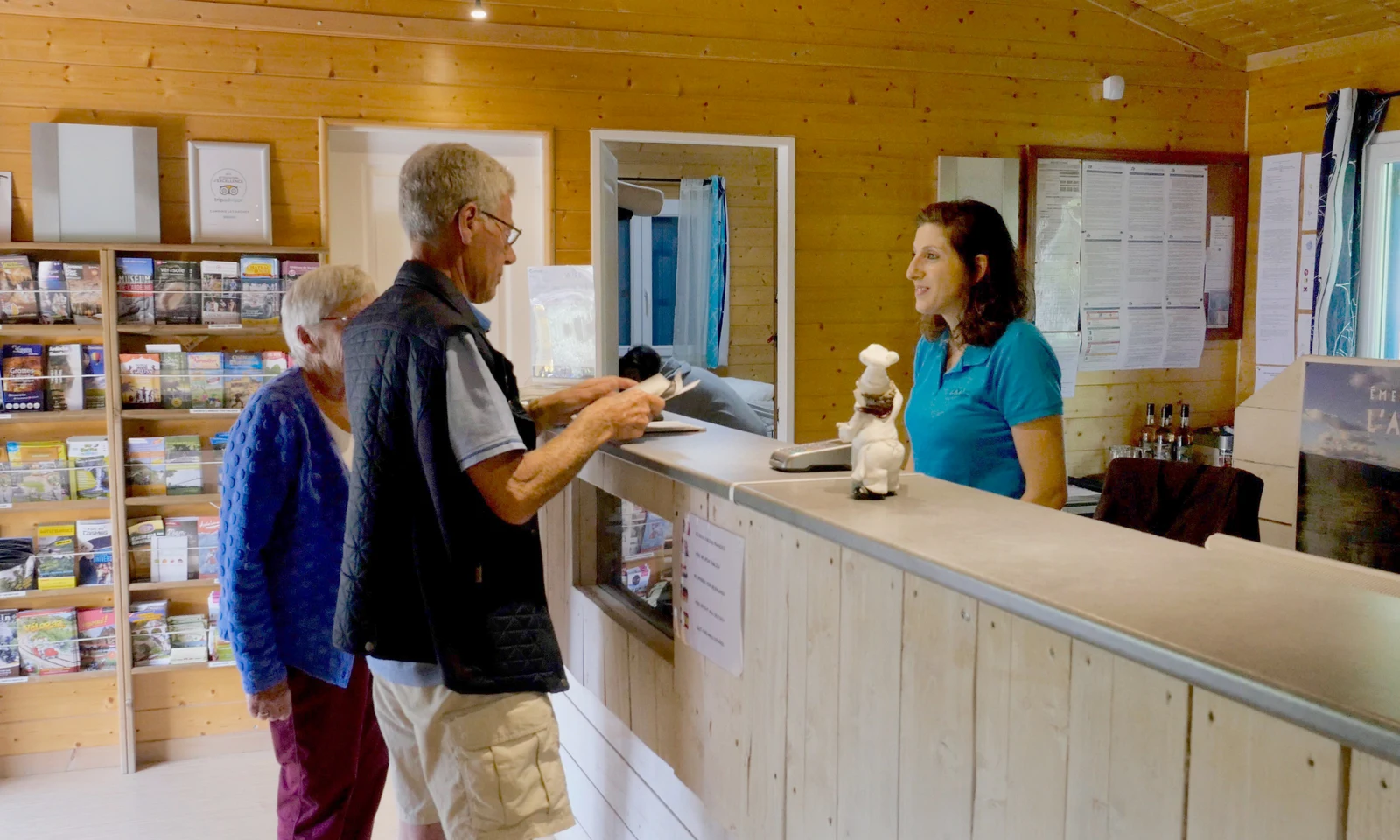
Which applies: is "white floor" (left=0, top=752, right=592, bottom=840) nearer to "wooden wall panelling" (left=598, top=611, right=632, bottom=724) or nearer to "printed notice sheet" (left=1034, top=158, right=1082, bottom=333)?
"wooden wall panelling" (left=598, top=611, right=632, bottom=724)

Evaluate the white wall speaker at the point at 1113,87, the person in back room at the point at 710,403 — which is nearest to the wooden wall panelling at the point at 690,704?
the person in back room at the point at 710,403

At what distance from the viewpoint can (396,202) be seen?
457cm

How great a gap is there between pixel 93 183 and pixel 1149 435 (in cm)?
458

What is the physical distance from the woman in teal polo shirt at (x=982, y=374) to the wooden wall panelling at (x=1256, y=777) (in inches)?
48.4

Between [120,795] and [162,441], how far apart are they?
4.11ft

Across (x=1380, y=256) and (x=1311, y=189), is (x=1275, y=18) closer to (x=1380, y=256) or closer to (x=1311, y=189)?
(x=1311, y=189)

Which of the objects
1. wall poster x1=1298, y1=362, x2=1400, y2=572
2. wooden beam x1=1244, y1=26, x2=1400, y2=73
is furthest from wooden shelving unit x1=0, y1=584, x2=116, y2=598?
wooden beam x1=1244, y1=26, x2=1400, y2=73

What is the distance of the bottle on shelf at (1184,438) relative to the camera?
531 cm

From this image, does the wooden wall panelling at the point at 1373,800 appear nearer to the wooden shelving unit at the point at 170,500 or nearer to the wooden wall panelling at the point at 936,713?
the wooden wall panelling at the point at 936,713

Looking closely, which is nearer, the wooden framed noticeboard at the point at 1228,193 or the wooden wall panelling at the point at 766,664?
the wooden wall panelling at the point at 766,664

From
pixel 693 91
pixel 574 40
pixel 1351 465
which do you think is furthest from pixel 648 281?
pixel 1351 465

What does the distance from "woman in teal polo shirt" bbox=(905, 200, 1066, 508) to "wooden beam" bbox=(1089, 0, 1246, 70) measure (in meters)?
3.43

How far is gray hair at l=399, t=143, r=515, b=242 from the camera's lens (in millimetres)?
1877

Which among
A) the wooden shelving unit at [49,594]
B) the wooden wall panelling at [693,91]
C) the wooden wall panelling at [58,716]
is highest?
the wooden wall panelling at [693,91]
